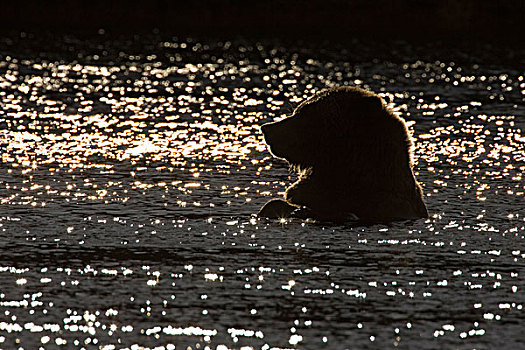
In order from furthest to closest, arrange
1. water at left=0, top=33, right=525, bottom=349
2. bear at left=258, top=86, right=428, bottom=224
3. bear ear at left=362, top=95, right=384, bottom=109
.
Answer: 1. bear ear at left=362, top=95, right=384, bottom=109
2. bear at left=258, top=86, right=428, bottom=224
3. water at left=0, top=33, right=525, bottom=349

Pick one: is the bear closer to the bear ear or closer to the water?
the bear ear

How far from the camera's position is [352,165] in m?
10.1

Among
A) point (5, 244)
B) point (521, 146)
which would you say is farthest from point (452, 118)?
point (5, 244)

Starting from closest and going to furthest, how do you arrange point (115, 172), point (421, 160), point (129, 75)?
1. point (115, 172)
2. point (421, 160)
3. point (129, 75)

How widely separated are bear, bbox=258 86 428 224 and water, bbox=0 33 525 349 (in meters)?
0.21

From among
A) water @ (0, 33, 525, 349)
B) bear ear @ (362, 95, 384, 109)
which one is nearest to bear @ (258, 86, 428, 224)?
bear ear @ (362, 95, 384, 109)

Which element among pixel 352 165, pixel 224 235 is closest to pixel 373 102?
pixel 352 165

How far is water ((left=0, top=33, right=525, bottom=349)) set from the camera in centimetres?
702

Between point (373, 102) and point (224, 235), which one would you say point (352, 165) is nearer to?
point (373, 102)

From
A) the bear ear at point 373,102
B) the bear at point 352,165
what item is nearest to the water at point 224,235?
the bear at point 352,165

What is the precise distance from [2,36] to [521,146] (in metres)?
18.1

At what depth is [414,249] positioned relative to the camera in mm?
9156

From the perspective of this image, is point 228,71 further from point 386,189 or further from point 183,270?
point 183,270

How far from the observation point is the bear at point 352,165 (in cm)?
1002
